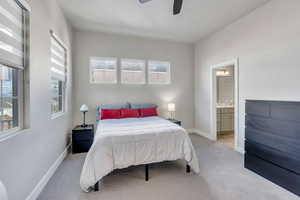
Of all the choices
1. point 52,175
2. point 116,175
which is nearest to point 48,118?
point 52,175

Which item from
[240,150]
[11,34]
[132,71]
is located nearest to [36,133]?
[11,34]

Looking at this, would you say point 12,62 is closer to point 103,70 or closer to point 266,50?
point 103,70

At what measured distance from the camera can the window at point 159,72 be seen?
486 cm

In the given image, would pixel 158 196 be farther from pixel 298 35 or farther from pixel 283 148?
pixel 298 35

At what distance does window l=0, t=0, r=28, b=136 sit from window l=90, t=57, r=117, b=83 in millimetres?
2569

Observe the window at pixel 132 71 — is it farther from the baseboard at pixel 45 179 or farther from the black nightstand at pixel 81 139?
the baseboard at pixel 45 179

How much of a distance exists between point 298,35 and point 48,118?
14.0 ft

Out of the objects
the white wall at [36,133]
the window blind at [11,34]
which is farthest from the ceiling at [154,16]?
the window blind at [11,34]

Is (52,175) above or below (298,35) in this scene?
below

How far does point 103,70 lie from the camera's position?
4457mm

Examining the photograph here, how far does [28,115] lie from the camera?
5.97 feet

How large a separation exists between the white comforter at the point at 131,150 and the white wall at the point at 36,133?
2.12 ft

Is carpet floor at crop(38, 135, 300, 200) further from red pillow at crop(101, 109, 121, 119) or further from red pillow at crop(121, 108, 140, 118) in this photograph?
red pillow at crop(121, 108, 140, 118)

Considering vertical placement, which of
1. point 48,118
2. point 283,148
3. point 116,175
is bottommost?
point 116,175
